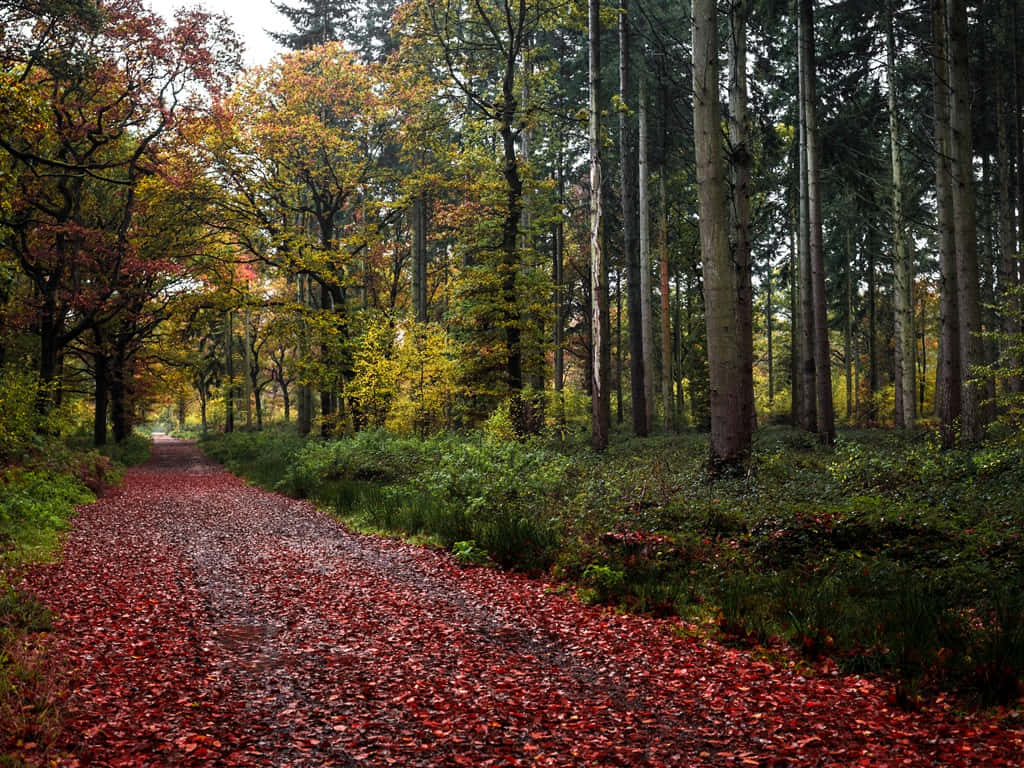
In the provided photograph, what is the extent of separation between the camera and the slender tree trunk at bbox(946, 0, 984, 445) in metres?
11.1

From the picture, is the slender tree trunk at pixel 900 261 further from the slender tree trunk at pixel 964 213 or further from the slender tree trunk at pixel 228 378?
the slender tree trunk at pixel 228 378

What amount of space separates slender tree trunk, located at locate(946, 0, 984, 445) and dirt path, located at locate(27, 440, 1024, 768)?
29.3 ft

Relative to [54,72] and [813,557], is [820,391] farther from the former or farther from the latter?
[54,72]

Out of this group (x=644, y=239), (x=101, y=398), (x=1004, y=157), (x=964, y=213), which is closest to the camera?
(x=964, y=213)

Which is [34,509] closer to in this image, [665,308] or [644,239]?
[644,239]

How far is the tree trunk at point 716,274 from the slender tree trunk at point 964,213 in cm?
444

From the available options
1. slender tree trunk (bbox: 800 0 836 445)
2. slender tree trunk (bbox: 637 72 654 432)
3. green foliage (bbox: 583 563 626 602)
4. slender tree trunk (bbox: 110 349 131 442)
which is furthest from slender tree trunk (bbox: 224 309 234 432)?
green foliage (bbox: 583 563 626 602)

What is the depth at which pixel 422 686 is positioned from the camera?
14.3ft

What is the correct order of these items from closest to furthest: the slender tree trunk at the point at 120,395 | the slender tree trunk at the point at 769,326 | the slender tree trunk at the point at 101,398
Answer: the slender tree trunk at the point at 101,398 < the slender tree trunk at the point at 120,395 < the slender tree trunk at the point at 769,326

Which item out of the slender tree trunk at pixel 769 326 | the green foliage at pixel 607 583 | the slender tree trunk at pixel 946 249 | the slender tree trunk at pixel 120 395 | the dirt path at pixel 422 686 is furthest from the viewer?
the slender tree trunk at pixel 769 326

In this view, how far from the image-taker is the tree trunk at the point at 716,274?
9703 millimetres

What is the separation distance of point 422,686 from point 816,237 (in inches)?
534

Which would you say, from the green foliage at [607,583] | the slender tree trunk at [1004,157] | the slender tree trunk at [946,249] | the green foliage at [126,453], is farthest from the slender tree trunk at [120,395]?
the slender tree trunk at [1004,157]

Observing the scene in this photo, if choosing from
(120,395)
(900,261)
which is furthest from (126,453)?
(900,261)
